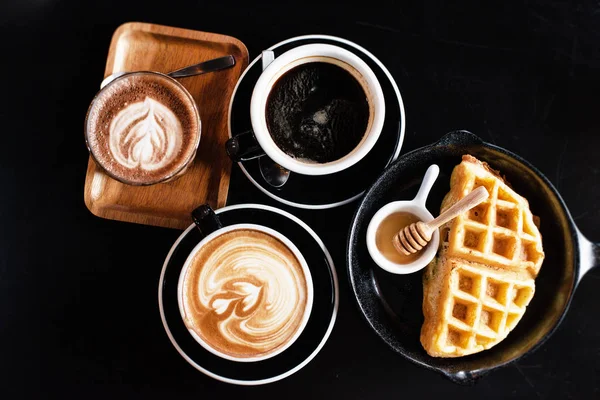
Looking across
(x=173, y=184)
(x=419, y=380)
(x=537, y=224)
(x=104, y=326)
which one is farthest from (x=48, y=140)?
(x=537, y=224)

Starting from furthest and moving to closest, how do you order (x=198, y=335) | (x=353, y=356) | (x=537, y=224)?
(x=353, y=356), (x=537, y=224), (x=198, y=335)

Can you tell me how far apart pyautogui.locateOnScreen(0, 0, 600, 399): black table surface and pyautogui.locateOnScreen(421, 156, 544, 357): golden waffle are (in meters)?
0.26

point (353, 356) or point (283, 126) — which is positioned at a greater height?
point (283, 126)

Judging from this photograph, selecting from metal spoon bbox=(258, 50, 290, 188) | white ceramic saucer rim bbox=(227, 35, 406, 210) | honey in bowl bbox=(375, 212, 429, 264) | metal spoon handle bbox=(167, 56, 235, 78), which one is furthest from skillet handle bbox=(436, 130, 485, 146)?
metal spoon handle bbox=(167, 56, 235, 78)

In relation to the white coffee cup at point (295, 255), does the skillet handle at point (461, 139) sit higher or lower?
higher

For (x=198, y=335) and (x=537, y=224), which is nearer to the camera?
(x=198, y=335)

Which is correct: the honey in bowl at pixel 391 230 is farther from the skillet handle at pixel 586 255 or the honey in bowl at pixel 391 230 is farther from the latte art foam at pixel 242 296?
the skillet handle at pixel 586 255

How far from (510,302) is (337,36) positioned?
985 millimetres

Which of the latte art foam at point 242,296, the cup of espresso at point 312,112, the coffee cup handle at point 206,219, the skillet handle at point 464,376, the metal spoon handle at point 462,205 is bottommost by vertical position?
the skillet handle at point 464,376

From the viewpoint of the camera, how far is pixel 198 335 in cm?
149

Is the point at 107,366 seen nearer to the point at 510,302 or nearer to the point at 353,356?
the point at 353,356

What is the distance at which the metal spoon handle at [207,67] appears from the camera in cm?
161

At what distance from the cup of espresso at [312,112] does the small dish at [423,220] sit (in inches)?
8.7

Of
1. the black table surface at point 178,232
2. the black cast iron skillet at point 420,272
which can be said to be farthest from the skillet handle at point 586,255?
the black table surface at point 178,232
